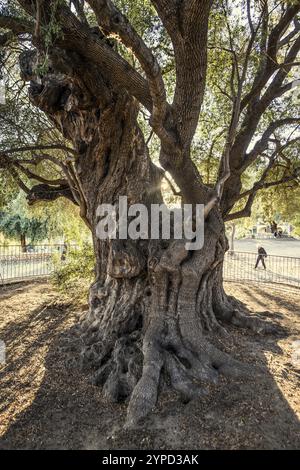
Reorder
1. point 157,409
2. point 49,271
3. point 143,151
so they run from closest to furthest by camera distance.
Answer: point 157,409 < point 143,151 < point 49,271

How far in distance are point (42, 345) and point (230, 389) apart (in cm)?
390

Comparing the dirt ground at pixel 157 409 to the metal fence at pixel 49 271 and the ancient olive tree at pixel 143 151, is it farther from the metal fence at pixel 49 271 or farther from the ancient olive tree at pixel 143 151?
the metal fence at pixel 49 271

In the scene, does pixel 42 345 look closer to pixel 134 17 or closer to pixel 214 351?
pixel 214 351

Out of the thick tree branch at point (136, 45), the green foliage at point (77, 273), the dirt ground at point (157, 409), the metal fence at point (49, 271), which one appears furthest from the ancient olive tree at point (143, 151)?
the metal fence at point (49, 271)

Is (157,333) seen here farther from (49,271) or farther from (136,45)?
(49,271)

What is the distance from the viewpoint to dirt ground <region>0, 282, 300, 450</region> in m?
3.29

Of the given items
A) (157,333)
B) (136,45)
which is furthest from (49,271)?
(136,45)

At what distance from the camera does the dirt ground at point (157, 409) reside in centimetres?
329

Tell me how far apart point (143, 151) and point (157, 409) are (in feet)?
14.8

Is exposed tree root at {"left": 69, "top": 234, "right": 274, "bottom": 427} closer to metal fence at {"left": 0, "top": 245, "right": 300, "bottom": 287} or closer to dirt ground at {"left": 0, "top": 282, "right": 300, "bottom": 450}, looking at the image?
dirt ground at {"left": 0, "top": 282, "right": 300, "bottom": 450}

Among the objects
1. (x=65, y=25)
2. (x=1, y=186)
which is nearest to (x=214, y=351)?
(x=65, y=25)

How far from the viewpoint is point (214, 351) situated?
4801 millimetres

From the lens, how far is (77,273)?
29.8 feet

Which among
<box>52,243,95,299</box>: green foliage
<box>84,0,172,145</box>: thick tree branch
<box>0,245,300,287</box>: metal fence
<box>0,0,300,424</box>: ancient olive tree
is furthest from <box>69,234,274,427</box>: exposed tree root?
<box>0,245,300,287</box>: metal fence
